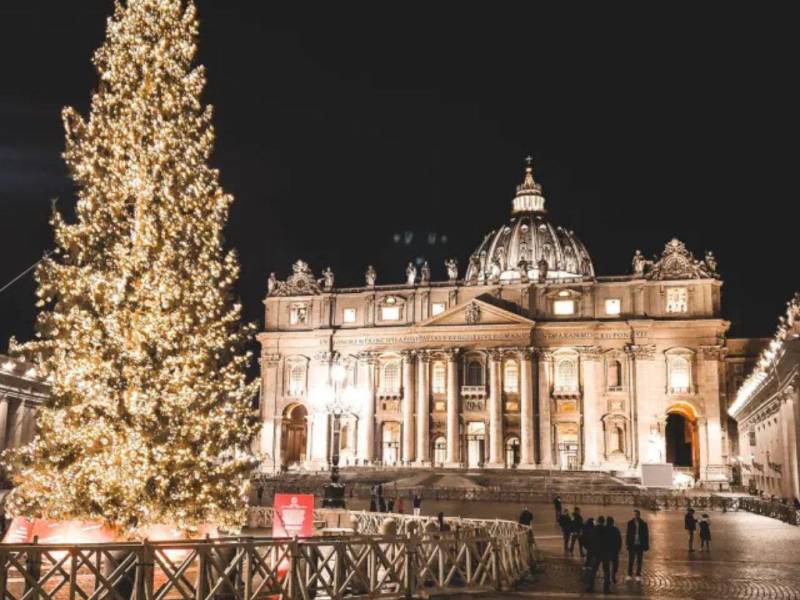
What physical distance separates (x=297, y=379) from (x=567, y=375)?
80.8ft

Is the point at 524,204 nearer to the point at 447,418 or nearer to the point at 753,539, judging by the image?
the point at 447,418

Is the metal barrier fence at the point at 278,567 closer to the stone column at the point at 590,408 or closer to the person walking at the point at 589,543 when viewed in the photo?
the person walking at the point at 589,543

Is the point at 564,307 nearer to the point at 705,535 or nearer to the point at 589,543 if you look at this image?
the point at 705,535

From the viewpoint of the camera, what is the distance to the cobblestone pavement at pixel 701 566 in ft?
57.7

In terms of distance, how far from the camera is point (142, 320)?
57.1ft

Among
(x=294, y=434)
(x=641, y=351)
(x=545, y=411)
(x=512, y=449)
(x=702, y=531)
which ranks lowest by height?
(x=702, y=531)

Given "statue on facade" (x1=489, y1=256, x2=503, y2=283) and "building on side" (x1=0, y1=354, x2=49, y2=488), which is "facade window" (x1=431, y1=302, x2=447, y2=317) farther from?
"building on side" (x1=0, y1=354, x2=49, y2=488)

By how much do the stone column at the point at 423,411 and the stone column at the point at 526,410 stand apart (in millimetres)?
7984

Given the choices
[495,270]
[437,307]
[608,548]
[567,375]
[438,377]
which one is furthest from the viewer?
[495,270]

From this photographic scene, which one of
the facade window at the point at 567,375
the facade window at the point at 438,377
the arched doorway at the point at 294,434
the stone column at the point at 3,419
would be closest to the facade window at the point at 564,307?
the facade window at the point at 567,375

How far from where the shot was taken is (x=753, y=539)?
2969 centimetres

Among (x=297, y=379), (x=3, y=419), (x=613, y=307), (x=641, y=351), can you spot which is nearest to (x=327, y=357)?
(x=297, y=379)

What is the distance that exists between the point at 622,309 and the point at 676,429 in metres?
20.5

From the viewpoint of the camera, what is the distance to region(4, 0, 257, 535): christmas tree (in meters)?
17.1
